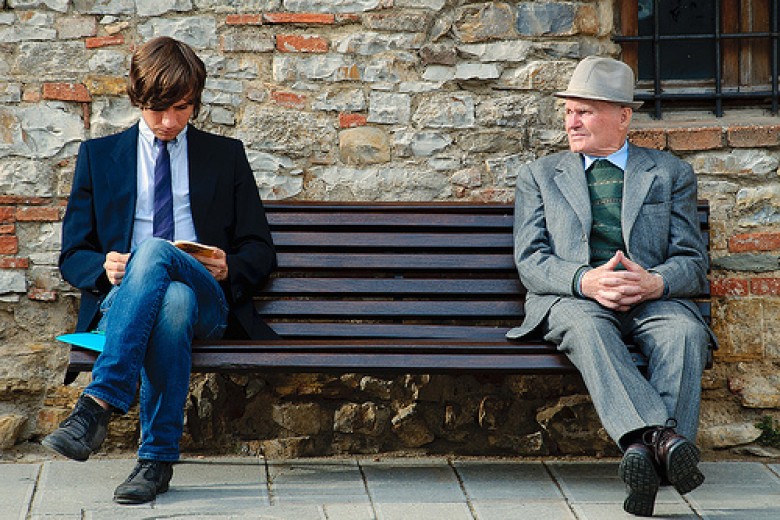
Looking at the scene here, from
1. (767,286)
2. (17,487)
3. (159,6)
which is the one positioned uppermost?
(159,6)

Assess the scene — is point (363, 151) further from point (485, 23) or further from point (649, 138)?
point (649, 138)

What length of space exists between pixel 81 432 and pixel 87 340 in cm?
37

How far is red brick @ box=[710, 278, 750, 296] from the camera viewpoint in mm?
4898

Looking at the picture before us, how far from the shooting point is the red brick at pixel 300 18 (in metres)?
4.86

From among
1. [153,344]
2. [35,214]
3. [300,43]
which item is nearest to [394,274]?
[300,43]

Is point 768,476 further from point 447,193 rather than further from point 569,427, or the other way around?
point 447,193

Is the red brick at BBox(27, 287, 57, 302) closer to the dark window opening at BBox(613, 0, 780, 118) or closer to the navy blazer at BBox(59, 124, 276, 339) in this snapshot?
the navy blazer at BBox(59, 124, 276, 339)

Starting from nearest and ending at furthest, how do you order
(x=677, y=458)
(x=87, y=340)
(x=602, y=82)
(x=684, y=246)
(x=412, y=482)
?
(x=677, y=458), (x=87, y=340), (x=412, y=482), (x=684, y=246), (x=602, y=82)

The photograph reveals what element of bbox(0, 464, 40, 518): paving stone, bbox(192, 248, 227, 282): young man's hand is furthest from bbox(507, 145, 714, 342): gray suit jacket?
bbox(0, 464, 40, 518): paving stone

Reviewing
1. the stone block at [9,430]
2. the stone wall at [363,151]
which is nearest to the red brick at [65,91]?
the stone wall at [363,151]

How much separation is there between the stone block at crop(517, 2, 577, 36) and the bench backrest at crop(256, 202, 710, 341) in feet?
2.42

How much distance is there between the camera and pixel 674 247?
4.34 m

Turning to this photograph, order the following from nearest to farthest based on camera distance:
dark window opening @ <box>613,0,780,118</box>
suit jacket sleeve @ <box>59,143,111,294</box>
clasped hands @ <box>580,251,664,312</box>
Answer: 1. clasped hands @ <box>580,251,664,312</box>
2. suit jacket sleeve @ <box>59,143,111,294</box>
3. dark window opening @ <box>613,0,780,118</box>

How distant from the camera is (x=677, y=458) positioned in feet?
11.9
